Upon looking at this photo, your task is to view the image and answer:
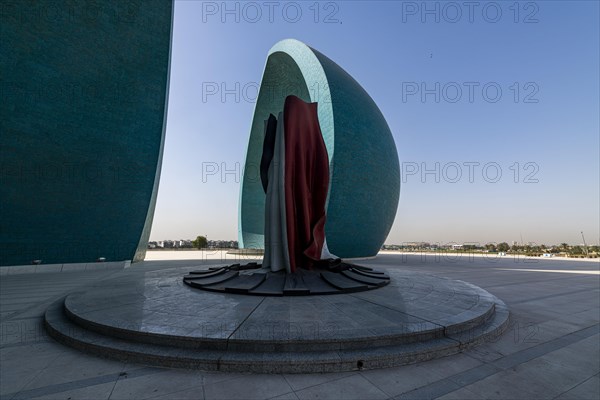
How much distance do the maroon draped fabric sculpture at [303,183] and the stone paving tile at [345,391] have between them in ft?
14.6

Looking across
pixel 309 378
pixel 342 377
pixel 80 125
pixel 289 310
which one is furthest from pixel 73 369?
pixel 80 125

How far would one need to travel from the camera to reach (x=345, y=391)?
9.64 ft

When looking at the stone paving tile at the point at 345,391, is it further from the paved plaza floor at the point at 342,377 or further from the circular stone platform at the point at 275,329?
the circular stone platform at the point at 275,329

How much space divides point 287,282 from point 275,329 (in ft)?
9.19

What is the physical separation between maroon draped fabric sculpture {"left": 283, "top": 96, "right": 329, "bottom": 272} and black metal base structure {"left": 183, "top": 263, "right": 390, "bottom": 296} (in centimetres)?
55

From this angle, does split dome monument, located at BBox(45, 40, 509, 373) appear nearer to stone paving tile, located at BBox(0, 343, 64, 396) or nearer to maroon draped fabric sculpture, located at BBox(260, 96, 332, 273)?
maroon draped fabric sculpture, located at BBox(260, 96, 332, 273)

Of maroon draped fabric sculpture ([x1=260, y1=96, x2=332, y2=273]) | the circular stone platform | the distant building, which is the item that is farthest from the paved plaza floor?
the distant building

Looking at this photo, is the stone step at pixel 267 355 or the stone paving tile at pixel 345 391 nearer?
the stone paving tile at pixel 345 391

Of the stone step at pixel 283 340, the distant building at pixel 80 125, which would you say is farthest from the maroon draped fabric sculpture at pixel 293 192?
the distant building at pixel 80 125

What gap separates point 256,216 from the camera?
30516 mm

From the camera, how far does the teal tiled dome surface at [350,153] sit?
21.1 meters

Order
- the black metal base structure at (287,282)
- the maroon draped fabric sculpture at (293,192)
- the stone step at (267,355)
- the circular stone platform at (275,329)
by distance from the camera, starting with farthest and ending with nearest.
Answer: the maroon draped fabric sculpture at (293,192), the black metal base structure at (287,282), the circular stone platform at (275,329), the stone step at (267,355)

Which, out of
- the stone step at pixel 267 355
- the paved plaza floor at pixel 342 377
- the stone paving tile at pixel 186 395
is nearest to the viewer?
the stone paving tile at pixel 186 395

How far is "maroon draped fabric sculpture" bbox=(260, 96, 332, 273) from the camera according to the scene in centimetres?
767
